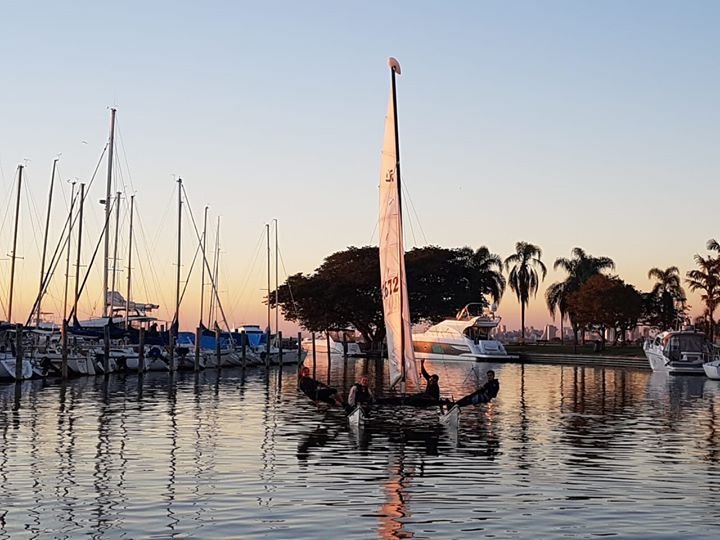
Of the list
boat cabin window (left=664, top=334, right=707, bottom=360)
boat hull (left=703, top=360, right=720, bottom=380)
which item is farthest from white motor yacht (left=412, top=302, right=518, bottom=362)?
boat hull (left=703, top=360, right=720, bottom=380)

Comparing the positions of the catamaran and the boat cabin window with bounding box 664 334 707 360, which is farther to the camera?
the boat cabin window with bounding box 664 334 707 360

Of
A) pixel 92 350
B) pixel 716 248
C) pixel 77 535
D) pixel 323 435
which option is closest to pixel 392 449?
pixel 323 435

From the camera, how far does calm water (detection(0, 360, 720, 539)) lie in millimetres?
17812

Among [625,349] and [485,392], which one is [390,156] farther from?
→ [625,349]

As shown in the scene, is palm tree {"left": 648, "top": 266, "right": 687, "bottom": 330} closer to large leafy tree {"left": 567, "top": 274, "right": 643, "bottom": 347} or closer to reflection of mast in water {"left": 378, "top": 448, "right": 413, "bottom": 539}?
large leafy tree {"left": 567, "top": 274, "right": 643, "bottom": 347}

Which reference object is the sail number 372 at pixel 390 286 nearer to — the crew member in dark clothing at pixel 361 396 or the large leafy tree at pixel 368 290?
the crew member in dark clothing at pixel 361 396

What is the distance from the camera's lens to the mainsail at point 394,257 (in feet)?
109

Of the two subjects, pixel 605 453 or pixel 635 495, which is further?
pixel 605 453

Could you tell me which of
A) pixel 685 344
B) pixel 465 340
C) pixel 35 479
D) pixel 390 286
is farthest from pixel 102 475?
pixel 465 340

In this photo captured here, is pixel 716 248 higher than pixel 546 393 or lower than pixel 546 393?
higher

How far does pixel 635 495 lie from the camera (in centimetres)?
2089

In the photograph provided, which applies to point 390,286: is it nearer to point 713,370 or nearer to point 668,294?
point 713,370

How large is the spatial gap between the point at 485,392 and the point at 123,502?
694 inches

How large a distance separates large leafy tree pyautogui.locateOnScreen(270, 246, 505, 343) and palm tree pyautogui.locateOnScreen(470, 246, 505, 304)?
1.07m
